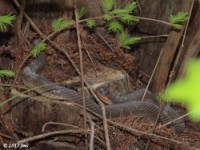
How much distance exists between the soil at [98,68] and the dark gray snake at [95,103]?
0.22ft

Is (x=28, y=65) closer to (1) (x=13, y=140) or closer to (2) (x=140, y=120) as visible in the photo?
(1) (x=13, y=140)

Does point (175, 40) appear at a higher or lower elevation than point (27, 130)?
higher

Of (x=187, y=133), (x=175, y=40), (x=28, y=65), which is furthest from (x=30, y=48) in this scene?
(x=187, y=133)

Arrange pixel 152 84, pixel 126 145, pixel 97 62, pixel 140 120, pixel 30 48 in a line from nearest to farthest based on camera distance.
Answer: pixel 126 145
pixel 140 120
pixel 30 48
pixel 97 62
pixel 152 84

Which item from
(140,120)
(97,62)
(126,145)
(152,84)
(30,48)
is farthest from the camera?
(152,84)

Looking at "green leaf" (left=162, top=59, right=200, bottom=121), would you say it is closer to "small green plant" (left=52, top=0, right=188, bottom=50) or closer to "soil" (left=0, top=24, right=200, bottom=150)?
"soil" (left=0, top=24, right=200, bottom=150)

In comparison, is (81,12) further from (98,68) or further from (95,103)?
(95,103)

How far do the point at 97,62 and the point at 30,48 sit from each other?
2.22ft

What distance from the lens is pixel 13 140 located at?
278 centimetres

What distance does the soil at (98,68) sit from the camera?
9.10ft

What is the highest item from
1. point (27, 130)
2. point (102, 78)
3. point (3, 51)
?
point (3, 51)

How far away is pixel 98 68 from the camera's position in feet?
11.1

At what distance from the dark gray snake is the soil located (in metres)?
0.07

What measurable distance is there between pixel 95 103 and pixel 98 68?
622 millimetres
